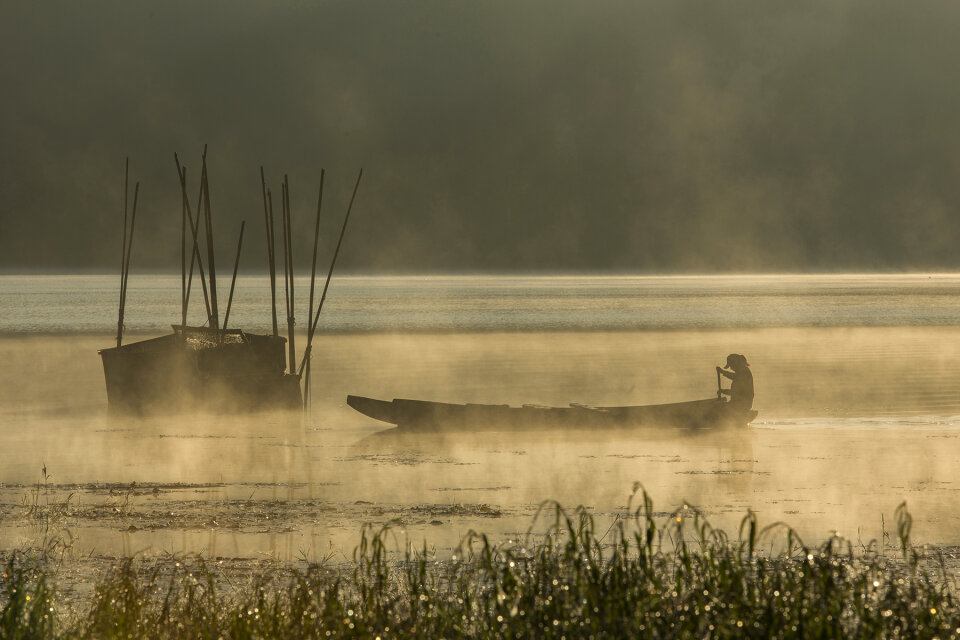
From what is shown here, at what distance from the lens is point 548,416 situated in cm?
2272

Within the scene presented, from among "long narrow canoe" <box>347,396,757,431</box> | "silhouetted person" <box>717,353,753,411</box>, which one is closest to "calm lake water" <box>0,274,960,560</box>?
"long narrow canoe" <box>347,396,757,431</box>

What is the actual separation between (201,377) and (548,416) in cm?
840

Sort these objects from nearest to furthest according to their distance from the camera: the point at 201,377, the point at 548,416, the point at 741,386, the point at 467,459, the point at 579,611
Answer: the point at 579,611, the point at 467,459, the point at 548,416, the point at 741,386, the point at 201,377

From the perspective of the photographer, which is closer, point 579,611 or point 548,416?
point 579,611

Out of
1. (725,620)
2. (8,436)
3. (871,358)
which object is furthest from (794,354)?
(725,620)

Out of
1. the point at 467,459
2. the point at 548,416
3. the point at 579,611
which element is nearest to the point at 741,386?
the point at 548,416

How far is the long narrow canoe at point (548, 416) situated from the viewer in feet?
74.2

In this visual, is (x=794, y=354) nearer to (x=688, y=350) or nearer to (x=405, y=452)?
(x=688, y=350)

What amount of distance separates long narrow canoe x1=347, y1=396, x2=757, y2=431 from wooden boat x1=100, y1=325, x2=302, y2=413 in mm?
4164

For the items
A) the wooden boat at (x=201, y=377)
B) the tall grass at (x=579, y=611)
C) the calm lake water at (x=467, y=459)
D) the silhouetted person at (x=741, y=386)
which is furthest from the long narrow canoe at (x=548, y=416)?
the tall grass at (x=579, y=611)

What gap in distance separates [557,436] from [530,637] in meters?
15.5

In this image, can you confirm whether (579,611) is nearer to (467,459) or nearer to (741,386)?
(467,459)

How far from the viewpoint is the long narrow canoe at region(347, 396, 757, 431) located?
74.2 ft

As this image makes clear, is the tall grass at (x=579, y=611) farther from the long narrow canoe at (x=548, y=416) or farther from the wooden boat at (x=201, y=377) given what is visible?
the wooden boat at (x=201, y=377)
